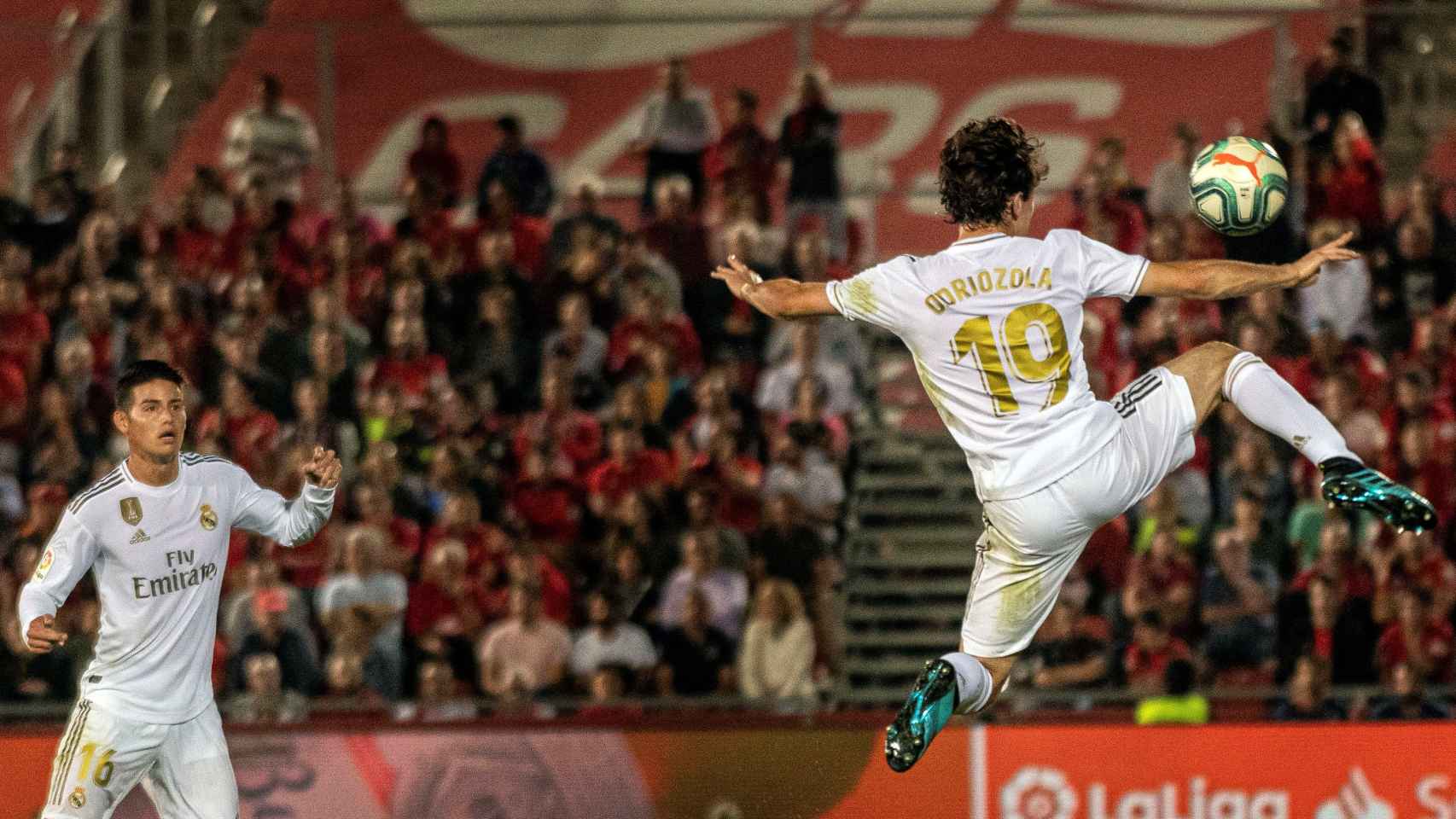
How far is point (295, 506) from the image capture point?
8266 mm

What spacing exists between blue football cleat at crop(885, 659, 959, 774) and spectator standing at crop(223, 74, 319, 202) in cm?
1005

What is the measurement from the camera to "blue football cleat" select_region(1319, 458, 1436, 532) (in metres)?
7.40

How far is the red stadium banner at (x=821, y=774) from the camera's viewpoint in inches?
411

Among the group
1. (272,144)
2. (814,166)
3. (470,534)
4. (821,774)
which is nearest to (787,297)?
(821,774)

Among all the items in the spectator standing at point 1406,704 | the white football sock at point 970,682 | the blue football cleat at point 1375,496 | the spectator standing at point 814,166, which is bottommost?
the spectator standing at point 1406,704

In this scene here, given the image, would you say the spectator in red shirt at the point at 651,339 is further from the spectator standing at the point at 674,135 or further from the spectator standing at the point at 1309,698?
the spectator standing at the point at 1309,698

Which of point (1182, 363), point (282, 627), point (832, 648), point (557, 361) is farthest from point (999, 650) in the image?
point (557, 361)

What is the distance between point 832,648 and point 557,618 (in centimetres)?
166

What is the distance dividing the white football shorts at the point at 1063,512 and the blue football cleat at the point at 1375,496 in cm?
56

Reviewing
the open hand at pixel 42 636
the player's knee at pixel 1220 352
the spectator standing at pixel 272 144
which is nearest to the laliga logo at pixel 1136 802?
the player's knee at pixel 1220 352

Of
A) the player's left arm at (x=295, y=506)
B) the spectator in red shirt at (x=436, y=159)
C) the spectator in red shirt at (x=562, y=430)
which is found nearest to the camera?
the player's left arm at (x=295, y=506)

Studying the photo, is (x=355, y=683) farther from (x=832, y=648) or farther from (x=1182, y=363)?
(x=1182, y=363)

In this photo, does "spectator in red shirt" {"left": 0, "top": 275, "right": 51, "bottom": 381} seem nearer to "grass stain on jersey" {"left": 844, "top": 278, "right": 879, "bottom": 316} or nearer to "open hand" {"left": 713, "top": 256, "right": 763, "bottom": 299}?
"open hand" {"left": 713, "top": 256, "right": 763, "bottom": 299}

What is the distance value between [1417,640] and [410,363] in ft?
22.1
